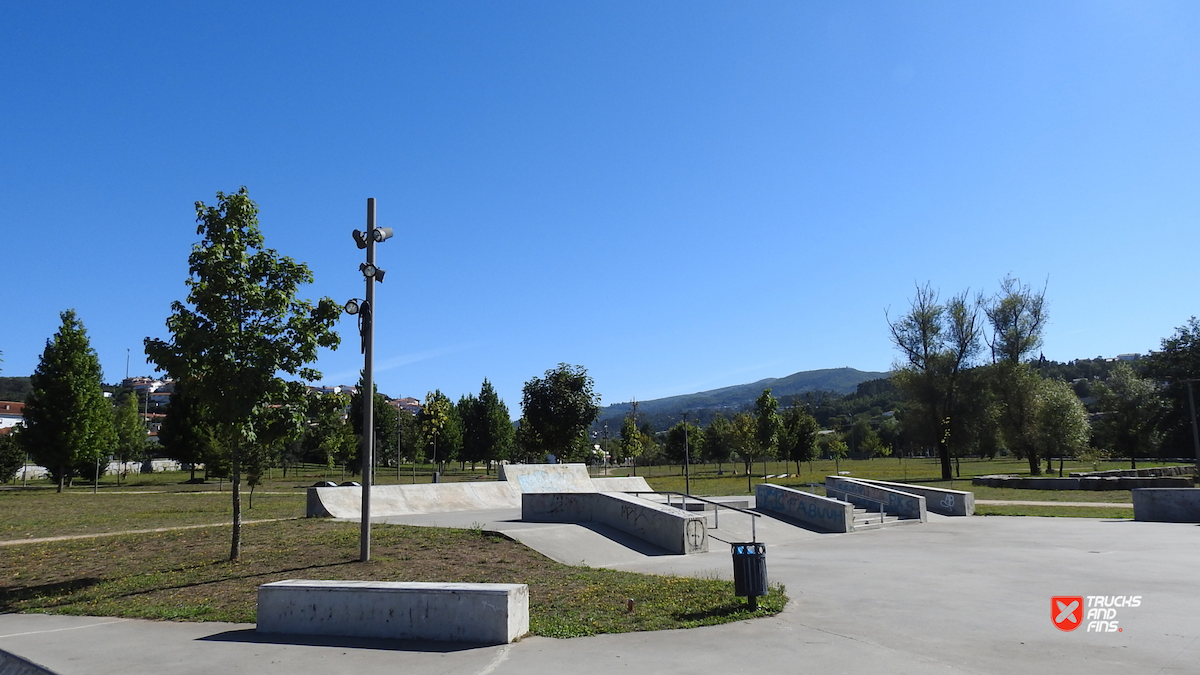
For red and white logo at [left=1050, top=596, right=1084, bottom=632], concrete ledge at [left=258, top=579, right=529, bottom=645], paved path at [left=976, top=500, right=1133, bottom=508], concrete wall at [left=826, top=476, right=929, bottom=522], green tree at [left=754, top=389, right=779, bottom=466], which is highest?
green tree at [left=754, top=389, right=779, bottom=466]

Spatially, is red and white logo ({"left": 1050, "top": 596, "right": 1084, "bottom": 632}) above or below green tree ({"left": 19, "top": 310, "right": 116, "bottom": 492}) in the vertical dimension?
below

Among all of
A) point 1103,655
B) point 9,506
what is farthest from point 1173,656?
point 9,506

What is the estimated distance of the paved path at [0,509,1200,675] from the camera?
6.64 metres

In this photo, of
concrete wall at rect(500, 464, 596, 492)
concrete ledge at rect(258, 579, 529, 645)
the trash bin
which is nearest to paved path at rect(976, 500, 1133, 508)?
concrete wall at rect(500, 464, 596, 492)

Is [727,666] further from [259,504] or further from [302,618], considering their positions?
[259,504]

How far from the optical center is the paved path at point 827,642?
21.8 ft

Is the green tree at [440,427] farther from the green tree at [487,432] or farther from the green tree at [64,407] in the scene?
the green tree at [64,407]

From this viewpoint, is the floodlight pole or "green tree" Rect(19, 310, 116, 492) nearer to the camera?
the floodlight pole

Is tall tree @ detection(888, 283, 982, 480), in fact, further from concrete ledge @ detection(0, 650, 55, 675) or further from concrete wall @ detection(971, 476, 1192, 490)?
concrete ledge @ detection(0, 650, 55, 675)

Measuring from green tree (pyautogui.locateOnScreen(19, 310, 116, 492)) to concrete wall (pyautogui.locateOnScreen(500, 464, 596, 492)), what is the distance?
27.1 m

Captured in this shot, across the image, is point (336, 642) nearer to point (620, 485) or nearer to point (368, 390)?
point (368, 390)

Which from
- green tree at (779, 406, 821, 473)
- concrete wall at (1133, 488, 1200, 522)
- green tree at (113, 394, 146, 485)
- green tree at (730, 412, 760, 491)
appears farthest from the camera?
green tree at (779, 406, 821, 473)

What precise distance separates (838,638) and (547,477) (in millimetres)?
21802

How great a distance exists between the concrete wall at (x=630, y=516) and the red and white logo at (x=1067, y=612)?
7016mm
